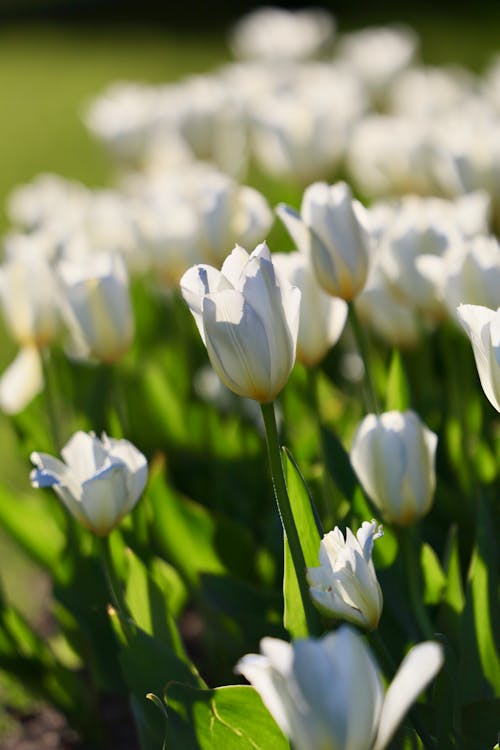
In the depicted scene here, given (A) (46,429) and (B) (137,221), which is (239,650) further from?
(B) (137,221)

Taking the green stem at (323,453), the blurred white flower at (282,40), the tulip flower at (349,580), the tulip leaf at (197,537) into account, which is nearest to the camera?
the tulip flower at (349,580)

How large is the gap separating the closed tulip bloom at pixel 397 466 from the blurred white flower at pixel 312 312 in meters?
0.18

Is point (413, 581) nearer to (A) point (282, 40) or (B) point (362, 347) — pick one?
(B) point (362, 347)

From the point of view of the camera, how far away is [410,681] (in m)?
0.78

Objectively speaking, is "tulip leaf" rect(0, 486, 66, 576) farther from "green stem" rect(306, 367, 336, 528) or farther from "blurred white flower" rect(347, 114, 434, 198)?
"blurred white flower" rect(347, 114, 434, 198)

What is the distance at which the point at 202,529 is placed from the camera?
165cm

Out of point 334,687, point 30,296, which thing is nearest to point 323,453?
point 30,296

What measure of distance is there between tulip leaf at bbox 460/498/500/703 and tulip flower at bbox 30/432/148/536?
0.40 meters

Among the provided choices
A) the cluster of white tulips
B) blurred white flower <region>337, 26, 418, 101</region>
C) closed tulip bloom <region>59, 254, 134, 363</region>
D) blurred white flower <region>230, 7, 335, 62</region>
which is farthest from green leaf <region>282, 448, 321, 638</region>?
blurred white flower <region>230, 7, 335, 62</region>

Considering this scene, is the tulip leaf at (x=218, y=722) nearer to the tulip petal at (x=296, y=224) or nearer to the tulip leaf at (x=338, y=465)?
the tulip leaf at (x=338, y=465)

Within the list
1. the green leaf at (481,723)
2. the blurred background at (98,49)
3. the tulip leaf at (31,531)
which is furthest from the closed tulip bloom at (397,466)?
the blurred background at (98,49)

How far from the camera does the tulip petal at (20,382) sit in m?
1.86

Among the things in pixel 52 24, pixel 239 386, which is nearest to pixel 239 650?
pixel 239 386

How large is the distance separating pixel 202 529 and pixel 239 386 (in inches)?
25.8
